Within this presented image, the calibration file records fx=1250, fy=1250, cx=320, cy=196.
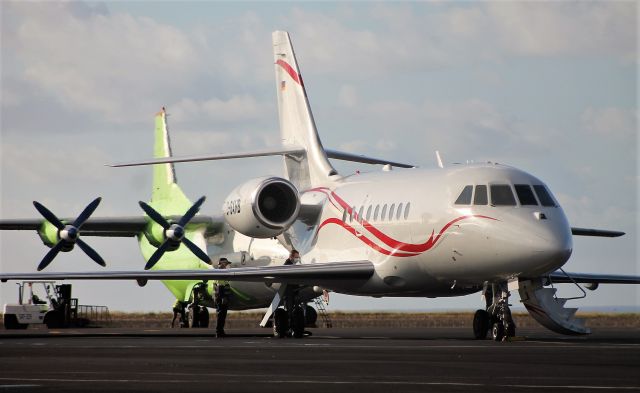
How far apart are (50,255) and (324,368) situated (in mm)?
30782

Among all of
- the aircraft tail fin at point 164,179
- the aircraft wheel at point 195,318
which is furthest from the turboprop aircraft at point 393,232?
the aircraft tail fin at point 164,179

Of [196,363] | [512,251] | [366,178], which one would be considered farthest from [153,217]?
[196,363]

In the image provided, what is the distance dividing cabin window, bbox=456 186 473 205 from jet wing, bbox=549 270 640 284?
3.52m

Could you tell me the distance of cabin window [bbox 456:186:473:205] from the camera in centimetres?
2727

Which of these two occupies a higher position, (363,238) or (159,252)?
(159,252)

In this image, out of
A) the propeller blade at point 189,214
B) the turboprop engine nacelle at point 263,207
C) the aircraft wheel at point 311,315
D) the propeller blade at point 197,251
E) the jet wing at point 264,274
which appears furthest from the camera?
the propeller blade at point 197,251

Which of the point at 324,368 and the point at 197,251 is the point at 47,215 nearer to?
the point at 197,251

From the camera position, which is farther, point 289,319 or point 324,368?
point 289,319

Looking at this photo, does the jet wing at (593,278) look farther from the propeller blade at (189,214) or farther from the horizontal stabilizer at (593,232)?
the propeller blade at (189,214)

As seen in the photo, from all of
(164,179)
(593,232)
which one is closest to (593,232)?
(593,232)

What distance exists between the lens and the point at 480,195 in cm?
2714

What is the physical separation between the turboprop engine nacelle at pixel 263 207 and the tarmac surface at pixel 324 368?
30.4 feet

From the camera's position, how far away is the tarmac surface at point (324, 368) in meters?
13.6

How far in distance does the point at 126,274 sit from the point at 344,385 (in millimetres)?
16375
